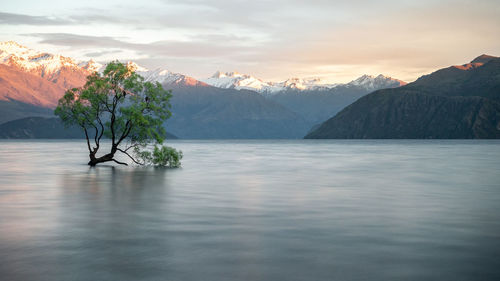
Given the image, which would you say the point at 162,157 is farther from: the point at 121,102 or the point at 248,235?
the point at 248,235

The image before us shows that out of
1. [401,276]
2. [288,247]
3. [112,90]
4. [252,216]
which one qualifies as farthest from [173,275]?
[112,90]

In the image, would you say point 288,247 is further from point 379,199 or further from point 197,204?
point 379,199

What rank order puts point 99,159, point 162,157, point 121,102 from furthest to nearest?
point 99,159 → point 162,157 → point 121,102

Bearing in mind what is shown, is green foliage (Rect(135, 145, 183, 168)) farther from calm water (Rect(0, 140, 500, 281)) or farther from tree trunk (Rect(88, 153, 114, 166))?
calm water (Rect(0, 140, 500, 281))

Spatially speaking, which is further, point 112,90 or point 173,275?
point 112,90

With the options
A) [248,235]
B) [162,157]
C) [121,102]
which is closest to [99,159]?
[162,157]

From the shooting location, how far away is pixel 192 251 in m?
18.5

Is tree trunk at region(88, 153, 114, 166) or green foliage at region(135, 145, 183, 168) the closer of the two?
tree trunk at region(88, 153, 114, 166)

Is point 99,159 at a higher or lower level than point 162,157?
lower

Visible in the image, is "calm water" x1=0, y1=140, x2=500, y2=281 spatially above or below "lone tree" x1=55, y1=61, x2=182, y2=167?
below

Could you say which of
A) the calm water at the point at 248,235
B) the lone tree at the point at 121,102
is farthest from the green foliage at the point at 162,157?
the calm water at the point at 248,235

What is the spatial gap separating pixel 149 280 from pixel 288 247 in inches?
249

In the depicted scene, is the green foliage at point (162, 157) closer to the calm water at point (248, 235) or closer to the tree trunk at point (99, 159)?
the tree trunk at point (99, 159)

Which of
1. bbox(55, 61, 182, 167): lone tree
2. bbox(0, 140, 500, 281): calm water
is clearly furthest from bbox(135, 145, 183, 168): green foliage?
bbox(0, 140, 500, 281): calm water
